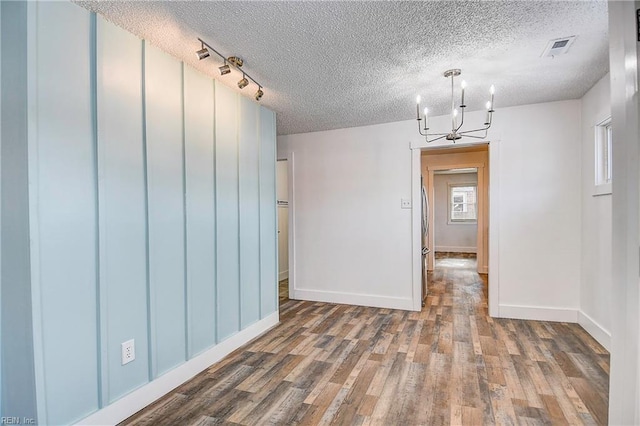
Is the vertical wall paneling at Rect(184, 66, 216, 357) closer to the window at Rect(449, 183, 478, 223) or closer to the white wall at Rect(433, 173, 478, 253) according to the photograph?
the white wall at Rect(433, 173, 478, 253)

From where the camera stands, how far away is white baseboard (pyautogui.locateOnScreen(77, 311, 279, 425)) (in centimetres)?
180

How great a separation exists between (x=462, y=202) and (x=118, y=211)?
9.72 metres

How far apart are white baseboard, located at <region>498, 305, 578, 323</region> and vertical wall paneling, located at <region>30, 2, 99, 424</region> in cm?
387

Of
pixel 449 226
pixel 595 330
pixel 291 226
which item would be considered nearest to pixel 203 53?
pixel 291 226

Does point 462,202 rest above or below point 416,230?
above

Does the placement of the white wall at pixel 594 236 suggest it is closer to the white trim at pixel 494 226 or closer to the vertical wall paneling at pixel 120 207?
the white trim at pixel 494 226

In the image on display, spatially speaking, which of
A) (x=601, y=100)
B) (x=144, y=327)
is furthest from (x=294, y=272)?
(x=601, y=100)

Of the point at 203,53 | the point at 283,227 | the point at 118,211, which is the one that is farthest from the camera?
the point at 283,227

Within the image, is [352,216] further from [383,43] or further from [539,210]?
[383,43]

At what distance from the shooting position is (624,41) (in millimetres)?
1096

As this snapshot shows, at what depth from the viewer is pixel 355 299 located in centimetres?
432

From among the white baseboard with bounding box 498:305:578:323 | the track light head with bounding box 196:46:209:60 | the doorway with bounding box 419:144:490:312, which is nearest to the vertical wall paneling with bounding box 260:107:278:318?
the track light head with bounding box 196:46:209:60

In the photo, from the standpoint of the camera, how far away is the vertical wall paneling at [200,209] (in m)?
2.40

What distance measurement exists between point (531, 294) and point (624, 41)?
3.20 metres
